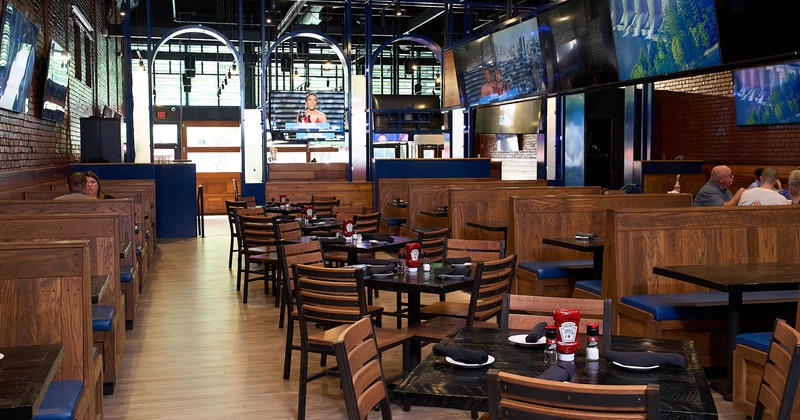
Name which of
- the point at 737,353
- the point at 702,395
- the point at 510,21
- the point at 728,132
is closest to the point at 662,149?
the point at 728,132

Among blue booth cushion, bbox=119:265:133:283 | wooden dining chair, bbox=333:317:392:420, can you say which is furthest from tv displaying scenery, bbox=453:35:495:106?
wooden dining chair, bbox=333:317:392:420

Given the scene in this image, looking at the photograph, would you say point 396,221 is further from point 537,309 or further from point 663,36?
point 537,309

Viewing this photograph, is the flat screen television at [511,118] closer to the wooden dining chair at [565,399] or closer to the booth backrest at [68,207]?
the booth backrest at [68,207]

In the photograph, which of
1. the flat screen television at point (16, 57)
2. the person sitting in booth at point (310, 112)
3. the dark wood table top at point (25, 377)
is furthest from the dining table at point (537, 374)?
the person sitting in booth at point (310, 112)

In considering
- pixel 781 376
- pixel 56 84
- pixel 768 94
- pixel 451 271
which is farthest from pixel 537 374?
pixel 768 94

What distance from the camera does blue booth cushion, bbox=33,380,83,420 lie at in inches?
125

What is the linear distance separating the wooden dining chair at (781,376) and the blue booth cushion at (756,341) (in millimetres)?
1260

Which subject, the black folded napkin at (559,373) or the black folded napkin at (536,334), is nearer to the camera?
the black folded napkin at (559,373)

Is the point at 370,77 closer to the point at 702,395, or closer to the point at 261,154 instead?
the point at 261,154

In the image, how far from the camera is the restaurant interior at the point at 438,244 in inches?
121

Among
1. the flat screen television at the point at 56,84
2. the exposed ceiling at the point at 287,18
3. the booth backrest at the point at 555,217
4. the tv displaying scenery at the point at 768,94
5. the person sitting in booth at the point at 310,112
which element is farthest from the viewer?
the exposed ceiling at the point at 287,18

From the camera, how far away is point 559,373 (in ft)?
8.87

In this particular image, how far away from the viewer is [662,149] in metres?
16.1

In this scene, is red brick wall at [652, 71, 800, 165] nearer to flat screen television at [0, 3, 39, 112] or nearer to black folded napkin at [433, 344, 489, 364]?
flat screen television at [0, 3, 39, 112]
